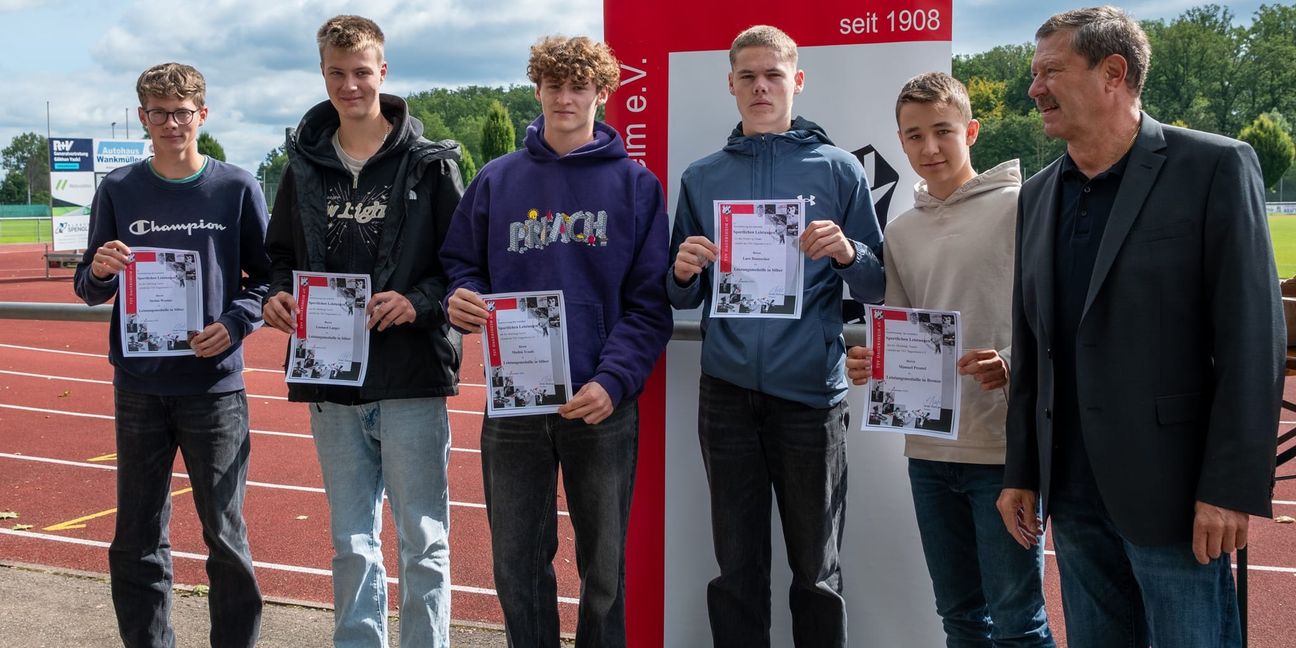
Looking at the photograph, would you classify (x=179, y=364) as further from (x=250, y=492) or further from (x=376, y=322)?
(x=250, y=492)

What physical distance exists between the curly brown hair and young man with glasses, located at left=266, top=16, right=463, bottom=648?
45cm

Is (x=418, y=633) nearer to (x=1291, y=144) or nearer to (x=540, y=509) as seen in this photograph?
(x=540, y=509)

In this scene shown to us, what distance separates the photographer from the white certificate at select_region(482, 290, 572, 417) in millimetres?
2877

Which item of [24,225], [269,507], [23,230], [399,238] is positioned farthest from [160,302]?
[24,225]

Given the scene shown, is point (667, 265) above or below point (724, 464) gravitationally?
above

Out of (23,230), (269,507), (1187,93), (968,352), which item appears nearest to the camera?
(968,352)

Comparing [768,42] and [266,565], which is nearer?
[768,42]

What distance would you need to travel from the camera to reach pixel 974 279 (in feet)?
9.23

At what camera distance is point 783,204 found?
9.41ft

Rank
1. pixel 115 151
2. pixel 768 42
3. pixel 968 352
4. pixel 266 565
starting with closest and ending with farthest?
pixel 968 352 < pixel 768 42 < pixel 266 565 < pixel 115 151

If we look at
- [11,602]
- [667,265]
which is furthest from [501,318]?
[11,602]

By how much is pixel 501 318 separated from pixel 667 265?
0.52m

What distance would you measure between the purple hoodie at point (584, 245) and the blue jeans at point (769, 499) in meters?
0.31

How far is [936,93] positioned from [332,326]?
1.87 m
